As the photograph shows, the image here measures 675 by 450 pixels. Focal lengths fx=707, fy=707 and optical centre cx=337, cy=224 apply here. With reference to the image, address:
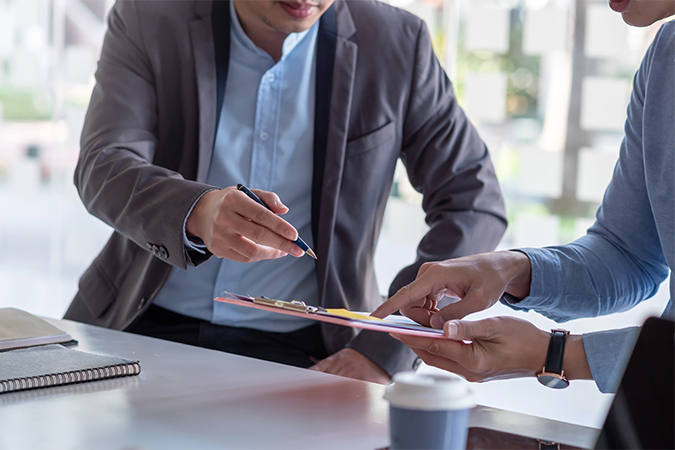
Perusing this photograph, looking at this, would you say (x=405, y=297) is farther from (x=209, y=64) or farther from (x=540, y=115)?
(x=540, y=115)

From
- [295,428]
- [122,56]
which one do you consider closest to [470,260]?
[295,428]

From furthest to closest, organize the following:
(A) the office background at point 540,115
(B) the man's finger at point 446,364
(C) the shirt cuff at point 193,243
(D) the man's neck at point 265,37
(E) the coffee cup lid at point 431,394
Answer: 1. (A) the office background at point 540,115
2. (D) the man's neck at point 265,37
3. (C) the shirt cuff at point 193,243
4. (B) the man's finger at point 446,364
5. (E) the coffee cup lid at point 431,394

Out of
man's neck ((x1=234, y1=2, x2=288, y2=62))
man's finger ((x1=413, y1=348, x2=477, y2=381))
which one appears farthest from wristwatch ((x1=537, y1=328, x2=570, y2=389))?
man's neck ((x1=234, y1=2, x2=288, y2=62))

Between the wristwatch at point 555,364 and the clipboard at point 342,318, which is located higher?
the clipboard at point 342,318

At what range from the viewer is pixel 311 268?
169 centimetres

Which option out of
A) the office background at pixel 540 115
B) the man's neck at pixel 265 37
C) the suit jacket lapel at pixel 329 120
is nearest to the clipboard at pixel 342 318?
the suit jacket lapel at pixel 329 120

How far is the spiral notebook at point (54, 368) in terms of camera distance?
0.98 m

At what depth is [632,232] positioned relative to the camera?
1276 mm

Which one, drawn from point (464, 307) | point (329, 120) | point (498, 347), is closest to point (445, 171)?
point (329, 120)

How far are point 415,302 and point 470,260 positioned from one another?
0.38 ft

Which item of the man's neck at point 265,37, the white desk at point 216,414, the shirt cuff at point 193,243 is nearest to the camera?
the white desk at point 216,414

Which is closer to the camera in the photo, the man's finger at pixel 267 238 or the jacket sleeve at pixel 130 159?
the man's finger at pixel 267 238

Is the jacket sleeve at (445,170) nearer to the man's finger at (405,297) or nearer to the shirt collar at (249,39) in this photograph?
the shirt collar at (249,39)

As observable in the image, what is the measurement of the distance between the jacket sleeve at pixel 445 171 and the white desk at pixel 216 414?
0.63 meters
